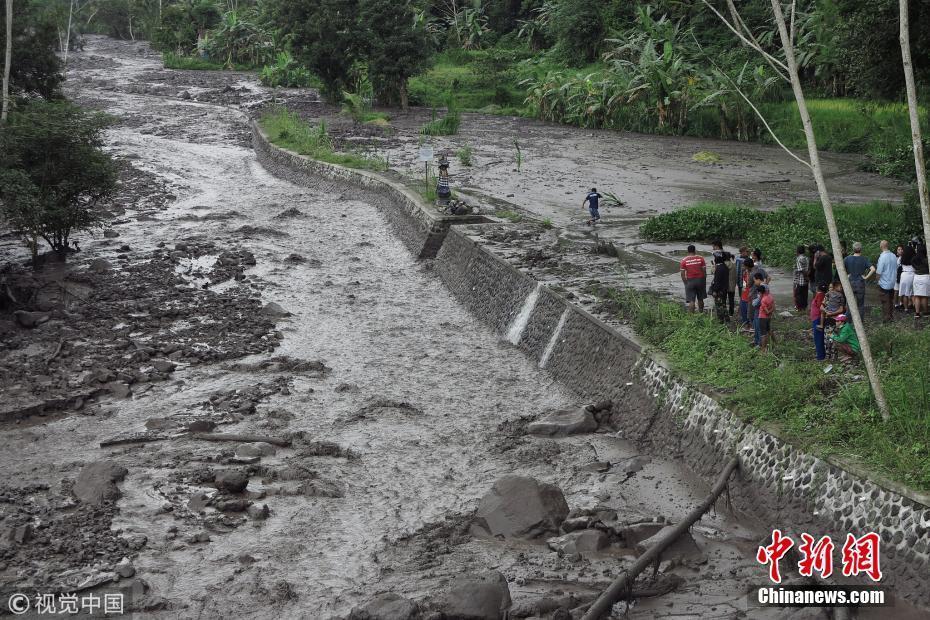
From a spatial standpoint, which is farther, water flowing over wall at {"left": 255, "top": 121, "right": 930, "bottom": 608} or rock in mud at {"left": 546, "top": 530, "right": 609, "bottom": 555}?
rock in mud at {"left": 546, "top": 530, "right": 609, "bottom": 555}

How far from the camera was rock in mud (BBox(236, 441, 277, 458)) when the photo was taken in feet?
43.7

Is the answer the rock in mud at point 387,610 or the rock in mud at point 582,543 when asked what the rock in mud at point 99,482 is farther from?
the rock in mud at point 582,543

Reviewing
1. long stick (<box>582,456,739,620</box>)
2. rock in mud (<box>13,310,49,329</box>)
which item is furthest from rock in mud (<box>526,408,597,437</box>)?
rock in mud (<box>13,310,49,329</box>)

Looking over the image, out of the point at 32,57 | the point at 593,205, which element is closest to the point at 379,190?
the point at 593,205

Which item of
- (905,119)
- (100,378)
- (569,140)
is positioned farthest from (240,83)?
(100,378)

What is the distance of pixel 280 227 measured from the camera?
30.2 m

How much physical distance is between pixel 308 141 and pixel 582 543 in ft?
114

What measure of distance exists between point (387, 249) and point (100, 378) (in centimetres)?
1200

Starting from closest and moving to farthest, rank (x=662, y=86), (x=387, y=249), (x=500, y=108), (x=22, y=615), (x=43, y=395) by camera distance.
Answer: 1. (x=22, y=615)
2. (x=43, y=395)
3. (x=387, y=249)
4. (x=662, y=86)
5. (x=500, y=108)

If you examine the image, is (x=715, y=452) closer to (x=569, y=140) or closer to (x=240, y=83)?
(x=569, y=140)

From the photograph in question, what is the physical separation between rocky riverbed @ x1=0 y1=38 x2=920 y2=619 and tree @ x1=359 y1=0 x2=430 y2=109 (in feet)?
98.5

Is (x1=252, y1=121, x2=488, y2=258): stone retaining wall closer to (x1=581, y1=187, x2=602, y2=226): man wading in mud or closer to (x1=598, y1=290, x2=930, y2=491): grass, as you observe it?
(x1=581, y1=187, x2=602, y2=226): man wading in mud
